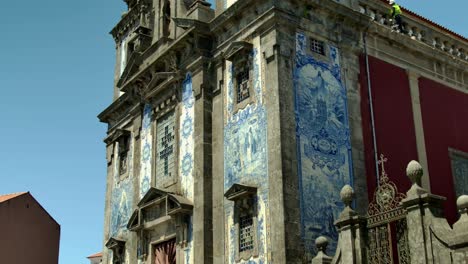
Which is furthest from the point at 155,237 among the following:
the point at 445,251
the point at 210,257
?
the point at 445,251

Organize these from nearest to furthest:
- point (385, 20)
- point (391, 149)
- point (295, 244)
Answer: point (295, 244) < point (391, 149) < point (385, 20)

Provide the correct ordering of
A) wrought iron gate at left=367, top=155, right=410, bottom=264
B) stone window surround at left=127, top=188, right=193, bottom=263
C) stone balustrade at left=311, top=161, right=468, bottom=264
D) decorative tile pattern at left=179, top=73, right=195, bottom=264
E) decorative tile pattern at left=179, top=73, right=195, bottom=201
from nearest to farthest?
stone balustrade at left=311, top=161, right=468, bottom=264
wrought iron gate at left=367, top=155, right=410, bottom=264
stone window surround at left=127, top=188, right=193, bottom=263
decorative tile pattern at left=179, top=73, right=195, bottom=264
decorative tile pattern at left=179, top=73, right=195, bottom=201

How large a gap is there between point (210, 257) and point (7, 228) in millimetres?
14927

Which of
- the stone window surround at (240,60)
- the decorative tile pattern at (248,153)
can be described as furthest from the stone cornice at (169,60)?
the decorative tile pattern at (248,153)

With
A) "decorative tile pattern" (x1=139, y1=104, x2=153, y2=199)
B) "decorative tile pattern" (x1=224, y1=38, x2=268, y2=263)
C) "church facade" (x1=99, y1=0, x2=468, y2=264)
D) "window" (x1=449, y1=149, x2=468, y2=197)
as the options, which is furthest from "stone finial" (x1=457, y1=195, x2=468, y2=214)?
"decorative tile pattern" (x1=139, y1=104, x2=153, y2=199)

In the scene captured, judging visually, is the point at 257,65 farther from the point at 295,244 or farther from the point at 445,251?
the point at 445,251

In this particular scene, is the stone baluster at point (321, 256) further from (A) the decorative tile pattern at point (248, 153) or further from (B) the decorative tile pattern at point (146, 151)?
(B) the decorative tile pattern at point (146, 151)

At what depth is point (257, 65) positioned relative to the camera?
16438 mm

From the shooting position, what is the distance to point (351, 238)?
12406 mm

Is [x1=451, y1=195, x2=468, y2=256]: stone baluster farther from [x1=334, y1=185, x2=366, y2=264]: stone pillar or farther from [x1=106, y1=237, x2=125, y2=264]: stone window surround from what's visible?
[x1=106, y1=237, x2=125, y2=264]: stone window surround

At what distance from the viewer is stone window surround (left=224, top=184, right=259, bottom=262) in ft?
49.7

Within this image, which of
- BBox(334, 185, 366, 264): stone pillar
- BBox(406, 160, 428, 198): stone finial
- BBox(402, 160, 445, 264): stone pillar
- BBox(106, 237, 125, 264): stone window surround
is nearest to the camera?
BBox(402, 160, 445, 264): stone pillar

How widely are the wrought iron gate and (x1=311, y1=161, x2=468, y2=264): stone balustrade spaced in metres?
0.02

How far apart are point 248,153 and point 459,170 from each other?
6626 millimetres
